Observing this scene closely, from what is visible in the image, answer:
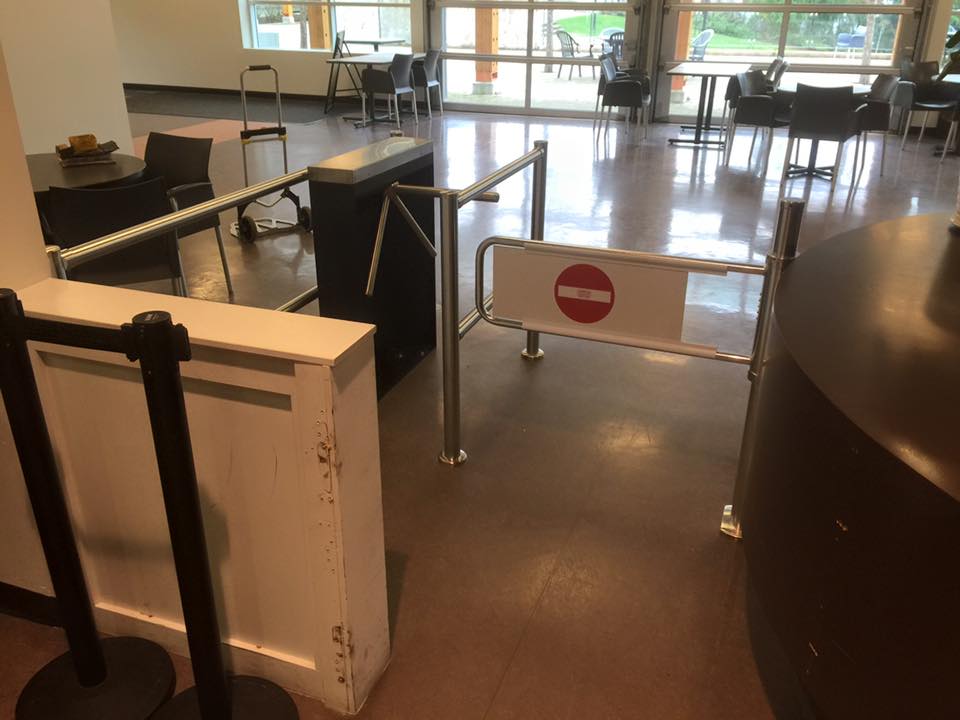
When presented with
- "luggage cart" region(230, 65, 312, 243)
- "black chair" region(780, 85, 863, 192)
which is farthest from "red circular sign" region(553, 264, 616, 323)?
"black chair" region(780, 85, 863, 192)

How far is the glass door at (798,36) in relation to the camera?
27.8 feet

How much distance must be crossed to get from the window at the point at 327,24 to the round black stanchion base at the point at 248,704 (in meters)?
9.90

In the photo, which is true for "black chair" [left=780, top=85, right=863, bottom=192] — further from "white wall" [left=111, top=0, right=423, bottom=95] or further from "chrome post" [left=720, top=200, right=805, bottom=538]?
"white wall" [left=111, top=0, right=423, bottom=95]

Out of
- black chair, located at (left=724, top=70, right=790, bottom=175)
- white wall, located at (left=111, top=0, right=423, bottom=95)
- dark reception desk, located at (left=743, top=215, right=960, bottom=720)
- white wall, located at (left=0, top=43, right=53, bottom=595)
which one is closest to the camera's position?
dark reception desk, located at (left=743, top=215, right=960, bottom=720)

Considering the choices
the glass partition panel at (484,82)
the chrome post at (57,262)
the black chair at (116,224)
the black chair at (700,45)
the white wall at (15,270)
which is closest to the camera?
the white wall at (15,270)

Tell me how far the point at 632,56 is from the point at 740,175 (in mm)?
3134

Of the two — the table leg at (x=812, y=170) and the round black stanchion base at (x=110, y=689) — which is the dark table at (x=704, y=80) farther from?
the round black stanchion base at (x=110, y=689)

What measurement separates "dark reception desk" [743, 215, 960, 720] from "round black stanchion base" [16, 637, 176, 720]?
127cm

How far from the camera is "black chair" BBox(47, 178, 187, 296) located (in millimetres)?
2986

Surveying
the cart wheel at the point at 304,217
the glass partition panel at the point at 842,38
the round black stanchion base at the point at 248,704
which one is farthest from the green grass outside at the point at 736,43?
the round black stanchion base at the point at 248,704

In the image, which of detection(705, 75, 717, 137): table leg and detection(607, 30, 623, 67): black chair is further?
detection(607, 30, 623, 67): black chair

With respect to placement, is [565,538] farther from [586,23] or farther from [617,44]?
[586,23]

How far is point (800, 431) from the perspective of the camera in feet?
4.25

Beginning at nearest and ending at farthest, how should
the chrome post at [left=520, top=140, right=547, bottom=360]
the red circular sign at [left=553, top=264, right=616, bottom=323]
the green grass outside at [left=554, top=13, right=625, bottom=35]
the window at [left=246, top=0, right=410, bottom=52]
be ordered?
the red circular sign at [left=553, top=264, right=616, bottom=323], the chrome post at [left=520, top=140, right=547, bottom=360], the green grass outside at [left=554, top=13, right=625, bottom=35], the window at [left=246, top=0, right=410, bottom=52]
